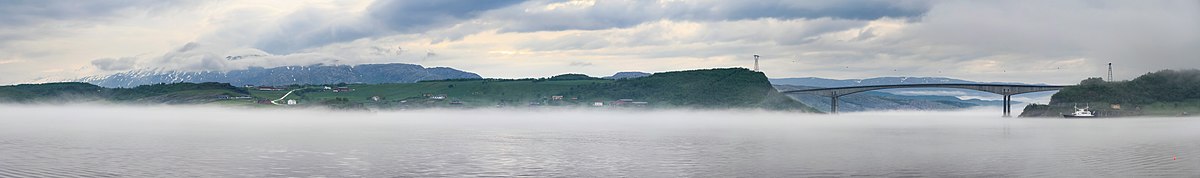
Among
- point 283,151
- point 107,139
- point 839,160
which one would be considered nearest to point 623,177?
point 839,160

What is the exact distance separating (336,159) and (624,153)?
1853 centimetres

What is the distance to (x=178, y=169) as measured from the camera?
186 feet

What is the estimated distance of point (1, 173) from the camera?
52875 mm

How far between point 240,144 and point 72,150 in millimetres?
12601

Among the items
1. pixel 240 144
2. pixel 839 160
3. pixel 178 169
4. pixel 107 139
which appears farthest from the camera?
pixel 107 139

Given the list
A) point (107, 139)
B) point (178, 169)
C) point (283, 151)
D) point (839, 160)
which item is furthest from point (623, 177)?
point (107, 139)

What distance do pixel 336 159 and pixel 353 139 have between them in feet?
91.5

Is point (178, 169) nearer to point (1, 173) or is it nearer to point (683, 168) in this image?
point (1, 173)

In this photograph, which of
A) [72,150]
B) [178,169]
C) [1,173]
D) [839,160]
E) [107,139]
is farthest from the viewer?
[107,139]

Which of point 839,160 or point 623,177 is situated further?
point 839,160

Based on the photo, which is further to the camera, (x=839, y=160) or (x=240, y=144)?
(x=240, y=144)

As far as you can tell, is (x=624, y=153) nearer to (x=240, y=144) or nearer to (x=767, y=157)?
(x=767, y=157)

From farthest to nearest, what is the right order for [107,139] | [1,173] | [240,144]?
[107,139] < [240,144] < [1,173]

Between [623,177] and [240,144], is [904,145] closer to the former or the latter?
[623,177]
